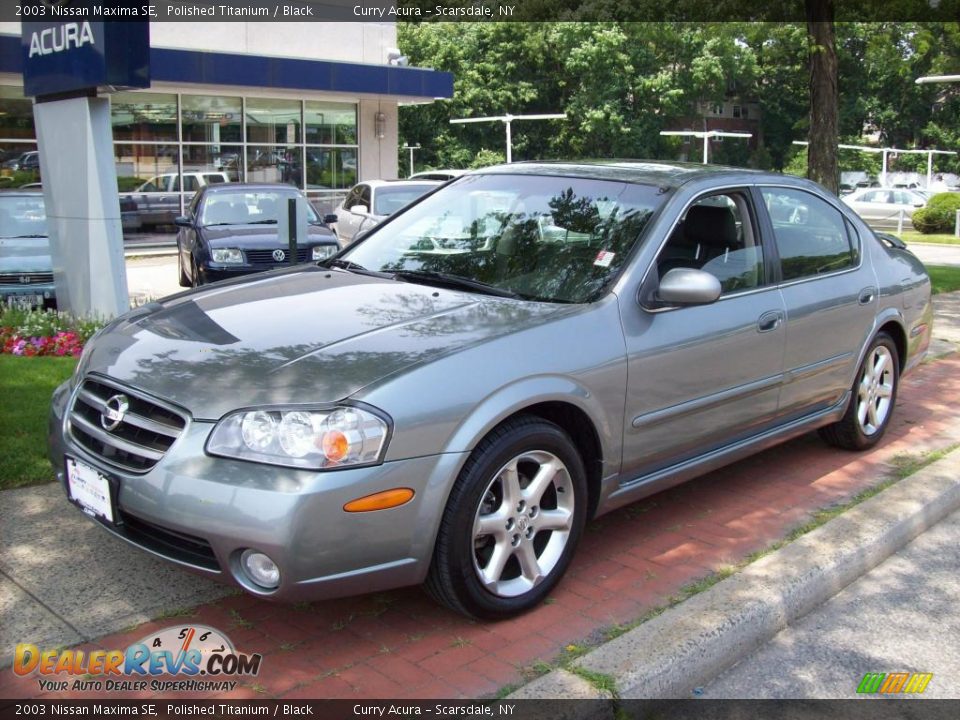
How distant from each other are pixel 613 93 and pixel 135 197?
3445 centimetres

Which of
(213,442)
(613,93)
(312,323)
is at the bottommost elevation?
(213,442)

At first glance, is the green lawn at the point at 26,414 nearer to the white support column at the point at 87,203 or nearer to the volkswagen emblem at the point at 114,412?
the white support column at the point at 87,203

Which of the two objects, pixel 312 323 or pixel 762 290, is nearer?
pixel 312 323

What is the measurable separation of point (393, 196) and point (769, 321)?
11.5 meters

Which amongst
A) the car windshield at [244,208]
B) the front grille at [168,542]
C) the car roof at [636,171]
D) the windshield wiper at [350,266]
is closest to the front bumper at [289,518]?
the front grille at [168,542]

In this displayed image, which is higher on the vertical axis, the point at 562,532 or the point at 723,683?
the point at 562,532

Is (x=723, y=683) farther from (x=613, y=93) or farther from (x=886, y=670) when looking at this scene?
(x=613, y=93)

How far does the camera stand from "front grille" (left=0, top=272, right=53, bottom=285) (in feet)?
32.7

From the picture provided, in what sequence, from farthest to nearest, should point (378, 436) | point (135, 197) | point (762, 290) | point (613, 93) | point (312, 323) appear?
point (613, 93), point (135, 197), point (762, 290), point (312, 323), point (378, 436)

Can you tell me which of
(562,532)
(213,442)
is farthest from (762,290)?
(213,442)

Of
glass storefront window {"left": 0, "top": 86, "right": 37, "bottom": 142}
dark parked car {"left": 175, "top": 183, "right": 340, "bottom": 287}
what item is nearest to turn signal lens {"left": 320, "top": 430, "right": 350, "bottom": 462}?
dark parked car {"left": 175, "top": 183, "right": 340, "bottom": 287}

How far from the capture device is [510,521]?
11.8 feet

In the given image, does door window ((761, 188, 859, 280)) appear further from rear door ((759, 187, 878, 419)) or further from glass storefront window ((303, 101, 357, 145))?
glass storefront window ((303, 101, 357, 145))

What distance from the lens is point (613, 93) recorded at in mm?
50406
